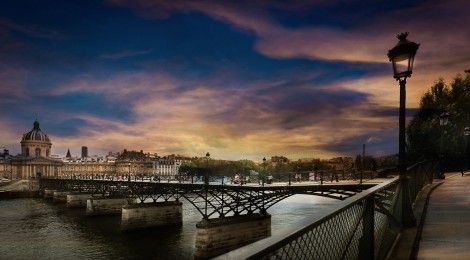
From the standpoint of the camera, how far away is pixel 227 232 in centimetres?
3369

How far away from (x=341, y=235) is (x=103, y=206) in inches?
2520

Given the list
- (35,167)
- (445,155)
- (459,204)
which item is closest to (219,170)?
(35,167)

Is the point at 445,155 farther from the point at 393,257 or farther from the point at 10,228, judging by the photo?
the point at 10,228

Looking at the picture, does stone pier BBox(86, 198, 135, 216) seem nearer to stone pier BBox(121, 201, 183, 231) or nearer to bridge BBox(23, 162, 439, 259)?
bridge BBox(23, 162, 439, 259)

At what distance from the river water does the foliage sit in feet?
51.9

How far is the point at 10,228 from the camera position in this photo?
50250 mm

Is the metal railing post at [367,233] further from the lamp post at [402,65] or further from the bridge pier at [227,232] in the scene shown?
the bridge pier at [227,232]

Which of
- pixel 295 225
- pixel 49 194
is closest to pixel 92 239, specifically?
pixel 295 225

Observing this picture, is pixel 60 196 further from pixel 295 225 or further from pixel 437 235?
pixel 295 225

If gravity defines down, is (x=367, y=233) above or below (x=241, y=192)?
above

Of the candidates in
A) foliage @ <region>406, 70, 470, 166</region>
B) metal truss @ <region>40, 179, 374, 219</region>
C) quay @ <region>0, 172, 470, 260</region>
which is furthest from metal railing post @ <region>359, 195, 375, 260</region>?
foliage @ <region>406, 70, 470, 166</region>

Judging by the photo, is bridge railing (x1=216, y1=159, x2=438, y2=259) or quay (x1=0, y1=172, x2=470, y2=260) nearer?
bridge railing (x1=216, y1=159, x2=438, y2=259)

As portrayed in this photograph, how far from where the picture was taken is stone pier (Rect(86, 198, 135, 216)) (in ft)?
202

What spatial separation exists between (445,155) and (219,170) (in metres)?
119
